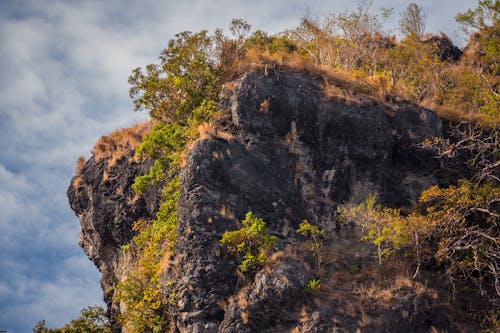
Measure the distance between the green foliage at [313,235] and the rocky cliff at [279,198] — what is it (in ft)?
1.35

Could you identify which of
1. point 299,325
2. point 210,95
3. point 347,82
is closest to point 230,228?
point 299,325

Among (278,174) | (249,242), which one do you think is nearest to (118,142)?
A: (278,174)

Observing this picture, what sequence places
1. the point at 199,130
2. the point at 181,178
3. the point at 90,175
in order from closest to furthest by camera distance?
the point at 181,178 → the point at 199,130 → the point at 90,175

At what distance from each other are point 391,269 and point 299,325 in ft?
14.2

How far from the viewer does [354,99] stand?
84.7 ft

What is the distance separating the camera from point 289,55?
27.0 meters

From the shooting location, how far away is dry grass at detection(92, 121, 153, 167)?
28500mm

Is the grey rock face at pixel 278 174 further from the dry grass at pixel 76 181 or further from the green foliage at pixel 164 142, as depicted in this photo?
the dry grass at pixel 76 181

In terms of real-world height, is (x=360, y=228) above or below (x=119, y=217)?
below

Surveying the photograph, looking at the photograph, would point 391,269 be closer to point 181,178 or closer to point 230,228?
point 230,228

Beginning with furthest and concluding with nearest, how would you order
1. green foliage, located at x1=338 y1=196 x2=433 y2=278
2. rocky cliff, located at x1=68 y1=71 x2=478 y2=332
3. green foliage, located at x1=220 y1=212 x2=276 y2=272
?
green foliage, located at x1=338 y1=196 x2=433 y2=278, green foliage, located at x1=220 y1=212 x2=276 y2=272, rocky cliff, located at x1=68 y1=71 x2=478 y2=332

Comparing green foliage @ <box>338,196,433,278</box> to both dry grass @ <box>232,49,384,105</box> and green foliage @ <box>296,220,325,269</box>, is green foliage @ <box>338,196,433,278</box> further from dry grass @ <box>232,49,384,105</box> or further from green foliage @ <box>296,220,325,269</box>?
dry grass @ <box>232,49,384,105</box>

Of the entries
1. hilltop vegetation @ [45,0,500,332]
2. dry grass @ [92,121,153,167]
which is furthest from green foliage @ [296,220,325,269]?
dry grass @ [92,121,153,167]

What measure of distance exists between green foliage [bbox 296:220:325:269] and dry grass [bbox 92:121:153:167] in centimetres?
1018
